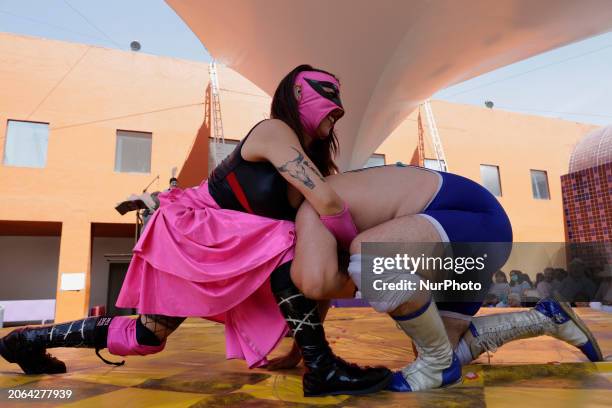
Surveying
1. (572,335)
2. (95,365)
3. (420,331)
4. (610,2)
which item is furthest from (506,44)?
(95,365)

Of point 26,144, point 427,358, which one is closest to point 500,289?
point 427,358

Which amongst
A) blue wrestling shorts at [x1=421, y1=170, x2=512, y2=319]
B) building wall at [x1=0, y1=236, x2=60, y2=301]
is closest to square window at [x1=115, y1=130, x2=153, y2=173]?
building wall at [x1=0, y1=236, x2=60, y2=301]

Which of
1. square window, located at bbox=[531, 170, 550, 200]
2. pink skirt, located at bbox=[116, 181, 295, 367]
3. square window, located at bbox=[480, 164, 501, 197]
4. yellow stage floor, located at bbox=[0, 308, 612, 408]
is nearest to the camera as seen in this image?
yellow stage floor, located at bbox=[0, 308, 612, 408]

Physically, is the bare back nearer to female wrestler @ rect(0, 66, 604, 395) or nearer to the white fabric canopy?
female wrestler @ rect(0, 66, 604, 395)

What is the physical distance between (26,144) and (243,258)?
25.2 ft

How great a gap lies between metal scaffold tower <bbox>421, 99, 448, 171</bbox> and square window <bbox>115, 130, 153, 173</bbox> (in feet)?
20.2

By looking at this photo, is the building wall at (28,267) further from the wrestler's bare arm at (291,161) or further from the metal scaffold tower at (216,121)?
the wrestler's bare arm at (291,161)

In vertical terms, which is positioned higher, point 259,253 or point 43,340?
point 259,253

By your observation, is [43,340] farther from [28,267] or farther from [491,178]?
[491,178]

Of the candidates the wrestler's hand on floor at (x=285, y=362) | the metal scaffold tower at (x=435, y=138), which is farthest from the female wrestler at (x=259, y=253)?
the metal scaffold tower at (x=435, y=138)

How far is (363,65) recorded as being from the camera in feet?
13.9

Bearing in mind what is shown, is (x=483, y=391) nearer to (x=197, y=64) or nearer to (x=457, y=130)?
(x=197, y=64)

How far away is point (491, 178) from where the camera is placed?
1041cm

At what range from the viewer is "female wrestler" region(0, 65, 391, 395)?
109cm
